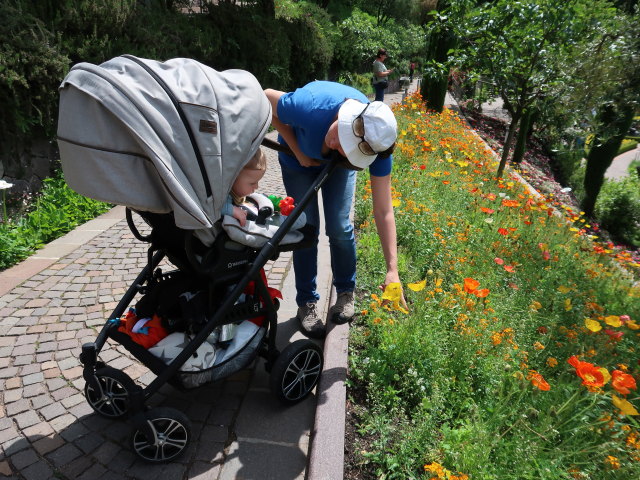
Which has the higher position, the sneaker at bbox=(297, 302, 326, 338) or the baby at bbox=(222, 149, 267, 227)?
the baby at bbox=(222, 149, 267, 227)

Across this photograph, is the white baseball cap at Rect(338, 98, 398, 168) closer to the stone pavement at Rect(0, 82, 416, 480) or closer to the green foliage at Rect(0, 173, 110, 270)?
the stone pavement at Rect(0, 82, 416, 480)

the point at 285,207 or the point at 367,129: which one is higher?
the point at 367,129

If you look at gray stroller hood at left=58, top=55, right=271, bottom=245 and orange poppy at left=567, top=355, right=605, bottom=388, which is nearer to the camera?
gray stroller hood at left=58, top=55, right=271, bottom=245

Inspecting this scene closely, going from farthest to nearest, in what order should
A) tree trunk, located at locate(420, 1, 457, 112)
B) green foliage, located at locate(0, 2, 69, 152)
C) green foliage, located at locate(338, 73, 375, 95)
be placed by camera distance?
green foliage, located at locate(338, 73, 375, 95), tree trunk, located at locate(420, 1, 457, 112), green foliage, located at locate(0, 2, 69, 152)

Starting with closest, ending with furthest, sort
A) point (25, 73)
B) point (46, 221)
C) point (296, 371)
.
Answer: point (296, 371)
point (25, 73)
point (46, 221)

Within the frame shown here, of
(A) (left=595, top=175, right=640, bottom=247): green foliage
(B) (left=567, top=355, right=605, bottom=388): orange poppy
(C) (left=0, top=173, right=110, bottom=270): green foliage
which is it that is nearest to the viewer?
(B) (left=567, top=355, right=605, bottom=388): orange poppy

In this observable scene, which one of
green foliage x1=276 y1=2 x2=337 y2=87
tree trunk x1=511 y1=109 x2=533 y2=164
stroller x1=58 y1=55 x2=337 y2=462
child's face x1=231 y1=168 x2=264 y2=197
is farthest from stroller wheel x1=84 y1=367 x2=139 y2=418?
tree trunk x1=511 y1=109 x2=533 y2=164

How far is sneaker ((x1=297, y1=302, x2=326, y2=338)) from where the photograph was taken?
292 centimetres

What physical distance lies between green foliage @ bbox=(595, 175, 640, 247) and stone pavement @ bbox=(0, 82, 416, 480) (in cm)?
1290

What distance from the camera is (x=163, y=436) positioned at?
189 cm

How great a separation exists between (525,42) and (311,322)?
5.26 meters

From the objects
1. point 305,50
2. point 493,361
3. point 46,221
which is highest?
point 305,50

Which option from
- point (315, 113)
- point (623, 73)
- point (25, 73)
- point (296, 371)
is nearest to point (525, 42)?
point (623, 73)

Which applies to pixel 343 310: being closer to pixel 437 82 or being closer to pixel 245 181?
pixel 245 181
